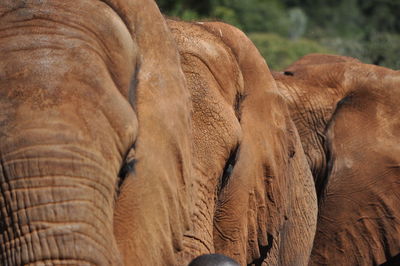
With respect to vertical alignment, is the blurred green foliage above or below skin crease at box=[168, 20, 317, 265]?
below

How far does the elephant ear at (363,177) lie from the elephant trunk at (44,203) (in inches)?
160

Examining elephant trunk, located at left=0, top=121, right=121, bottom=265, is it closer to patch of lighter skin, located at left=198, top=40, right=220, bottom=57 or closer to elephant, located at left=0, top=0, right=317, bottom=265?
elephant, located at left=0, top=0, right=317, bottom=265

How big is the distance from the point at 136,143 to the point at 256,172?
1.85m

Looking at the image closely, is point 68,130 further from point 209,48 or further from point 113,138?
point 209,48

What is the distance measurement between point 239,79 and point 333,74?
1.87m

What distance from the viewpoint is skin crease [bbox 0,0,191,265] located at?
3.22 m

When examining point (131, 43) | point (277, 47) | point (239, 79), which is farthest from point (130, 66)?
point (277, 47)

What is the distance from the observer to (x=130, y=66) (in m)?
3.74

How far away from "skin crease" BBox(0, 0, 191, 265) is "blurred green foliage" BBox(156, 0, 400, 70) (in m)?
6.39

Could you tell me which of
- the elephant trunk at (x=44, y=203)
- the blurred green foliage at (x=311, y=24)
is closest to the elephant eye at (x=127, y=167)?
the elephant trunk at (x=44, y=203)

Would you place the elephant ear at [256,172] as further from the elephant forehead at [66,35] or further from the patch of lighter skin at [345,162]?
the elephant forehead at [66,35]

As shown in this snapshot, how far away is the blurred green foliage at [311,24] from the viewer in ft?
57.0

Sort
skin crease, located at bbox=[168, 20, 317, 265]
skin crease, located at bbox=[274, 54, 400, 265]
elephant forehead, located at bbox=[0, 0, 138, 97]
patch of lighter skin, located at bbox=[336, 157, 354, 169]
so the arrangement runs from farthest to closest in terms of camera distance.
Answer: patch of lighter skin, located at bbox=[336, 157, 354, 169] → skin crease, located at bbox=[274, 54, 400, 265] → skin crease, located at bbox=[168, 20, 317, 265] → elephant forehead, located at bbox=[0, 0, 138, 97]

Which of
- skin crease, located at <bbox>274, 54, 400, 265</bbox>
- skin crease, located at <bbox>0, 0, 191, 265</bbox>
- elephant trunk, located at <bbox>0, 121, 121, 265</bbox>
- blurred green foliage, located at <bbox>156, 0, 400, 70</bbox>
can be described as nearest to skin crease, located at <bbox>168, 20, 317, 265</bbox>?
skin crease, located at <bbox>274, 54, 400, 265</bbox>
